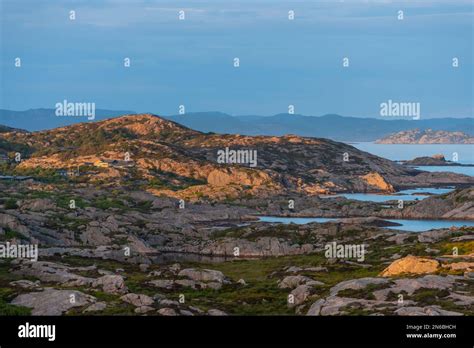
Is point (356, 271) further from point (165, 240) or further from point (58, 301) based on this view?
point (165, 240)

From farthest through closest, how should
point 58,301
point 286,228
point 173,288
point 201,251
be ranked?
point 286,228 → point 201,251 → point 173,288 → point 58,301

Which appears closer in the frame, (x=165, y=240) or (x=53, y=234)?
(x=53, y=234)

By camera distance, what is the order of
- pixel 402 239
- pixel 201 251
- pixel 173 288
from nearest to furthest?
1. pixel 173 288
2. pixel 402 239
3. pixel 201 251
